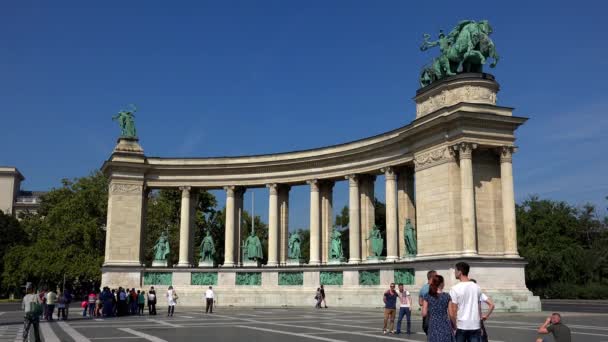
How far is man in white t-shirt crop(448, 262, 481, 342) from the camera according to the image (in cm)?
1068

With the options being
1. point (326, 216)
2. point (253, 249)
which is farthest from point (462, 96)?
point (253, 249)

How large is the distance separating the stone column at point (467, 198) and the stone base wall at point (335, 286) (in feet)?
3.52

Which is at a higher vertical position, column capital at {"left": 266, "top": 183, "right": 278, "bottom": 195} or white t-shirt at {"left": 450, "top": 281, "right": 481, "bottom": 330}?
column capital at {"left": 266, "top": 183, "right": 278, "bottom": 195}

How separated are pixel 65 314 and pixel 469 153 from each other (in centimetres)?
2636

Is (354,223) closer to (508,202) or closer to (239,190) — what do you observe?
(239,190)

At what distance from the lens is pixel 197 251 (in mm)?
90688

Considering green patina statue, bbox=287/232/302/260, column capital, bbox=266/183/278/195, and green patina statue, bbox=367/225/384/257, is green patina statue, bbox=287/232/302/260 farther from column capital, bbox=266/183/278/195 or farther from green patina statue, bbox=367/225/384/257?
green patina statue, bbox=367/225/384/257

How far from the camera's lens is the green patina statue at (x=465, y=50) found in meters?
41.3

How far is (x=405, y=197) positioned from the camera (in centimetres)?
4638

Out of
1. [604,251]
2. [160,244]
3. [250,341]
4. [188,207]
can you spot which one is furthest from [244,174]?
[604,251]

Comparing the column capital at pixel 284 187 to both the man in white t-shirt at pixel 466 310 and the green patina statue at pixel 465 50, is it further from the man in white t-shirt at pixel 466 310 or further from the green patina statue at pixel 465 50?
the man in white t-shirt at pixel 466 310

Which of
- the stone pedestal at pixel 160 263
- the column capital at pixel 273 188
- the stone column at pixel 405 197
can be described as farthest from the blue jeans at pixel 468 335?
the stone pedestal at pixel 160 263

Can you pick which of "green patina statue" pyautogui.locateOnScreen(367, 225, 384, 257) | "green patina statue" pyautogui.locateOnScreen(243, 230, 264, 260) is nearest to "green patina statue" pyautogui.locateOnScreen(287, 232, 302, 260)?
"green patina statue" pyautogui.locateOnScreen(243, 230, 264, 260)

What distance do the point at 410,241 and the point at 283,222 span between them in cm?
1638
